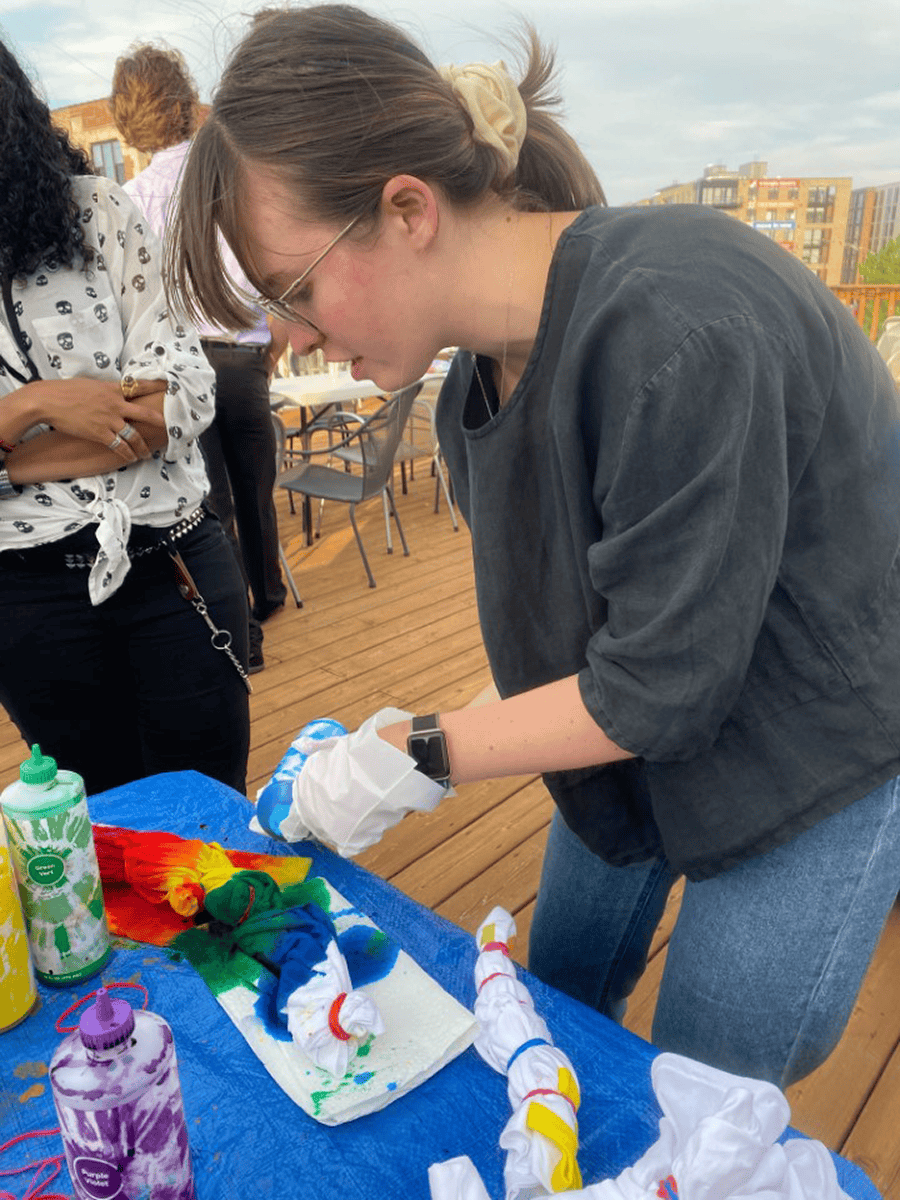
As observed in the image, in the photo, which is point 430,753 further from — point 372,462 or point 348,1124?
point 372,462

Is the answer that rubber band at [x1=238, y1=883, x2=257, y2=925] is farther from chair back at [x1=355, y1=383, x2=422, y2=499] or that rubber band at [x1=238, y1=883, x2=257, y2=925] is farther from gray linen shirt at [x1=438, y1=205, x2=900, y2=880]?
chair back at [x1=355, y1=383, x2=422, y2=499]

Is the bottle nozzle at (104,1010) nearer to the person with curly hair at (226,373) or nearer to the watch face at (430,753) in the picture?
the watch face at (430,753)

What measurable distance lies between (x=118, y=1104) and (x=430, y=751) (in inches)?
15.5

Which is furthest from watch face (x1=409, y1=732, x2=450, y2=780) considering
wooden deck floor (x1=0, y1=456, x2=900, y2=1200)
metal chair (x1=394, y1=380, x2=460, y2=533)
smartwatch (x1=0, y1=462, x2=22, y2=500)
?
metal chair (x1=394, y1=380, x2=460, y2=533)

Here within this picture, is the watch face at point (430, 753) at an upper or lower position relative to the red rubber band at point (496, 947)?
upper

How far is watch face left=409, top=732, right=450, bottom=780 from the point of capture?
855 millimetres

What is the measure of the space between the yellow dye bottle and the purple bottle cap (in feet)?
0.90

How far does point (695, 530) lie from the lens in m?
0.67

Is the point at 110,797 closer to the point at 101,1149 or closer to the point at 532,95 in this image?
the point at 101,1149

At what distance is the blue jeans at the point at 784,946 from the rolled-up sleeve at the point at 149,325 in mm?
976

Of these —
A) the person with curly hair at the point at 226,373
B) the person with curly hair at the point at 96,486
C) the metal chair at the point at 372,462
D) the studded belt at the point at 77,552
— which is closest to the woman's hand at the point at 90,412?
the person with curly hair at the point at 96,486

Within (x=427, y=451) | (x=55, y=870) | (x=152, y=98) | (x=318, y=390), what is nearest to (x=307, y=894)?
(x=55, y=870)

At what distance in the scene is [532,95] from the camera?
866 mm

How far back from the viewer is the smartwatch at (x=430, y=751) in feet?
2.81
